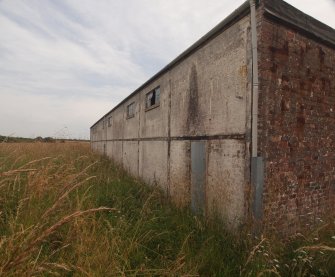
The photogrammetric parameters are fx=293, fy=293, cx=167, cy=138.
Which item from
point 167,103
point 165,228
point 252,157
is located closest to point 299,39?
point 252,157

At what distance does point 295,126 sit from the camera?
15.8 ft

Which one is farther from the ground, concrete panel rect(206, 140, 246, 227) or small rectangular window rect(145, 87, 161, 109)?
small rectangular window rect(145, 87, 161, 109)

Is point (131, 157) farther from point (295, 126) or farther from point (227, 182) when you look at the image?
point (295, 126)

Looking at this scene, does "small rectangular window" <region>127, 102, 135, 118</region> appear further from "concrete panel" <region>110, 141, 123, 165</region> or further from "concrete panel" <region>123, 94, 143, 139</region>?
"concrete panel" <region>110, 141, 123, 165</region>

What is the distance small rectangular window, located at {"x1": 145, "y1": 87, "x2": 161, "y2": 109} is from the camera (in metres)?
8.27

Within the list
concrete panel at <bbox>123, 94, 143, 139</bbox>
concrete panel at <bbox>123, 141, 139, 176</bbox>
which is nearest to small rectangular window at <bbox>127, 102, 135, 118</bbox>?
concrete panel at <bbox>123, 94, 143, 139</bbox>

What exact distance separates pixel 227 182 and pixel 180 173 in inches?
67.3

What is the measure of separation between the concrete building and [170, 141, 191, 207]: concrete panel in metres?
0.02

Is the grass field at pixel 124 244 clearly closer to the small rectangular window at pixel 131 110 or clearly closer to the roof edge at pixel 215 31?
the roof edge at pixel 215 31

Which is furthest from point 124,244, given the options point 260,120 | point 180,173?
point 180,173

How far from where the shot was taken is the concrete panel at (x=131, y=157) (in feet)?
32.8

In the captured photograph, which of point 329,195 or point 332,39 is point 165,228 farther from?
point 332,39

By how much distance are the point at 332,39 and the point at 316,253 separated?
3990 mm

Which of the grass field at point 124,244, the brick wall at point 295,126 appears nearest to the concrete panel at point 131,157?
the grass field at point 124,244
